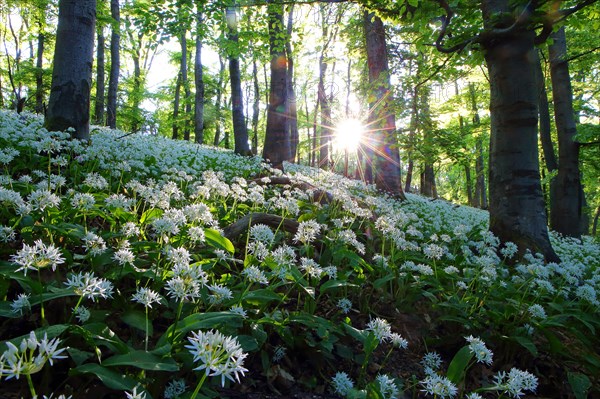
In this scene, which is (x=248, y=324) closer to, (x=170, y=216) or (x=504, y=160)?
(x=170, y=216)

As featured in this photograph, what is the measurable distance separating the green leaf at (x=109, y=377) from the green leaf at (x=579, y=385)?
2.91 metres

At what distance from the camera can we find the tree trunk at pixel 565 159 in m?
9.79

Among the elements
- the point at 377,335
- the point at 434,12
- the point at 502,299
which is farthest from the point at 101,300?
the point at 434,12

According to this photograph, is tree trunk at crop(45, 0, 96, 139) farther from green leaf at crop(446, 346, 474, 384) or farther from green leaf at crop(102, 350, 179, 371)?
green leaf at crop(446, 346, 474, 384)

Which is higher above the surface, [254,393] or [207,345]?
[207,345]

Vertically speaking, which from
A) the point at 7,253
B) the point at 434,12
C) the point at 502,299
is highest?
the point at 434,12

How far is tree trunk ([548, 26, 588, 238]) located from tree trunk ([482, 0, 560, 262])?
5369 mm

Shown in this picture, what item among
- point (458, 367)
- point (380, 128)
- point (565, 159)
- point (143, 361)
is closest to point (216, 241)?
point (143, 361)

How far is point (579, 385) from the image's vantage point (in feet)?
8.25

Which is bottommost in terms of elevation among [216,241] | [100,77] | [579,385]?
[579,385]

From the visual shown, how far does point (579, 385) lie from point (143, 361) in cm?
295

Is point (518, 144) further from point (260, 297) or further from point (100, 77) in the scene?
point (100, 77)

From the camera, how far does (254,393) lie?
6.49ft

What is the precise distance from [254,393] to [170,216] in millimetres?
1310
